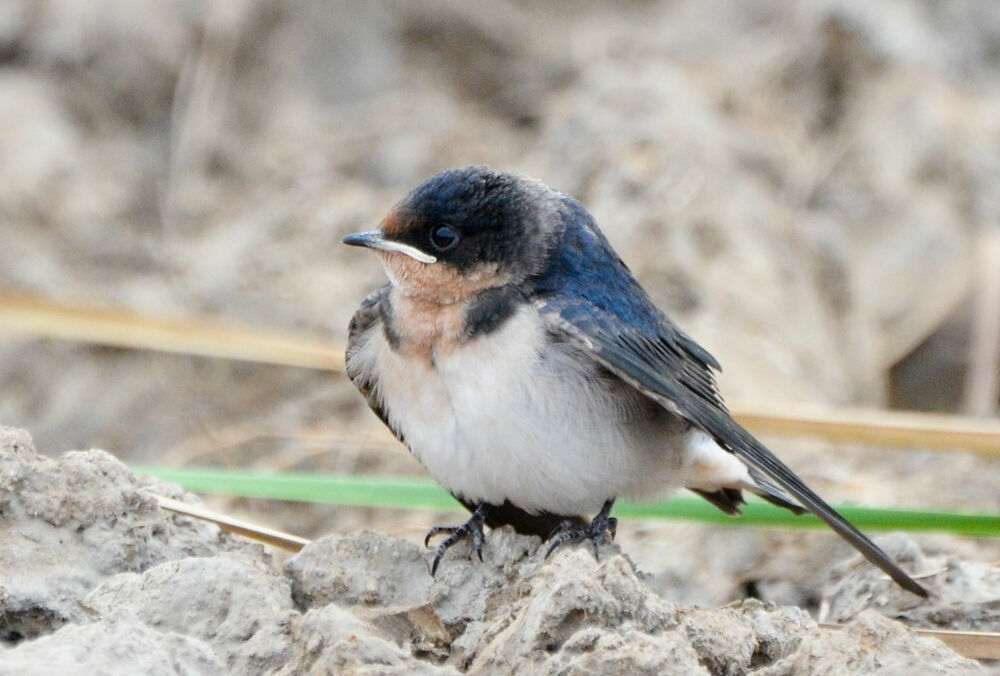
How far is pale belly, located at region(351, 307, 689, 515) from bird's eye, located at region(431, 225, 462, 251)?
197mm

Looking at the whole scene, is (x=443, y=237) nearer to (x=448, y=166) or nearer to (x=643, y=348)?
(x=643, y=348)

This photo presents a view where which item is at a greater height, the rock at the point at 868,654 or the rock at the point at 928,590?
the rock at the point at 928,590

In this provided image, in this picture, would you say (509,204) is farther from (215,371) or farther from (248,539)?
(215,371)

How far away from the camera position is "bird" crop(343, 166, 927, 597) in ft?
8.96

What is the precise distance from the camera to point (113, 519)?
238 cm

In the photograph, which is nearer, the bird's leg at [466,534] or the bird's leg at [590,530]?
the bird's leg at [466,534]

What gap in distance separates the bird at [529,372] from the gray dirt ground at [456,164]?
3.24 feet

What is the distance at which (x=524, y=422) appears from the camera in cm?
271

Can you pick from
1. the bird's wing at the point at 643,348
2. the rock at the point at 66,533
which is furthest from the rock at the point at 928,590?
the rock at the point at 66,533

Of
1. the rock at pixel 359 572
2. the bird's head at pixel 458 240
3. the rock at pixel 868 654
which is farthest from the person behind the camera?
the bird's head at pixel 458 240

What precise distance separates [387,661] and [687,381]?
49.9 inches

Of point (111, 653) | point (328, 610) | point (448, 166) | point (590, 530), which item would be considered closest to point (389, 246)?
point (590, 530)

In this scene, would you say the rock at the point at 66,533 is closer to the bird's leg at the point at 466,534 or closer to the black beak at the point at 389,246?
the bird's leg at the point at 466,534

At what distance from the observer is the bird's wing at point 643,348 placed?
2678 mm
